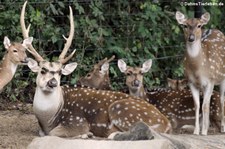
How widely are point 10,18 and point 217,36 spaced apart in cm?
321

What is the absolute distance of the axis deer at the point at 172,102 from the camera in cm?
920

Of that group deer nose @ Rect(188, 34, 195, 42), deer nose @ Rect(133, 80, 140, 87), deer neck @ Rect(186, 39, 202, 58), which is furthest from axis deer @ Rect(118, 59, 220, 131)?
deer nose @ Rect(188, 34, 195, 42)

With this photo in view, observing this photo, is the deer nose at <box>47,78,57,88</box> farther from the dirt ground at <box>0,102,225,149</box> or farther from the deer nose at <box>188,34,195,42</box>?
the deer nose at <box>188,34,195,42</box>

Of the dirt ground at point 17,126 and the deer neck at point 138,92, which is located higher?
the deer neck at point 138,92

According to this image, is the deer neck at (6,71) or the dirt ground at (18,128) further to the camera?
the deer neck at (6,71)

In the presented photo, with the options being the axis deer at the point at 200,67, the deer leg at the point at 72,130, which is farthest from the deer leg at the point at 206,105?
the deer leg at the point at 72,130

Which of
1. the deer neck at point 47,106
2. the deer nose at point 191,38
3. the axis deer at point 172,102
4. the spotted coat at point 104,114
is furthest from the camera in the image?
the axis deer at point 172,102

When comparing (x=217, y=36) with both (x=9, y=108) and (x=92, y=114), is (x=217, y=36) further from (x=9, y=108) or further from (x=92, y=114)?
(x=9, y=108)

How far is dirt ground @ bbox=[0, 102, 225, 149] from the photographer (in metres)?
7.89

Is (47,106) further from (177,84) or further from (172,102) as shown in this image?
(177,84)

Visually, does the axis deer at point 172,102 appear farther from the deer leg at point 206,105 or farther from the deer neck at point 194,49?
the deer neck at point 194,49

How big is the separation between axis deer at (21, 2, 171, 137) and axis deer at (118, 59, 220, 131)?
811 mm

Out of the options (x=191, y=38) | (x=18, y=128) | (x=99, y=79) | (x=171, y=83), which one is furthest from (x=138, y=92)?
(x=171, y=83)

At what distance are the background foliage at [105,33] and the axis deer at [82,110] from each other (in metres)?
2.41
